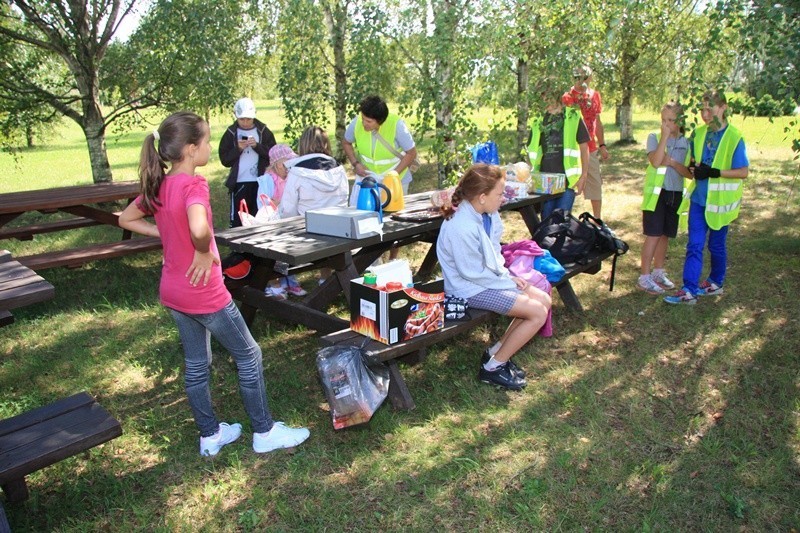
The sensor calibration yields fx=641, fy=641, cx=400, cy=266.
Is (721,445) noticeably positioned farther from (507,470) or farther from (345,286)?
(345,286)

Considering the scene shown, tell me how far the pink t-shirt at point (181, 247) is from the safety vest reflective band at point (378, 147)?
9.65ft

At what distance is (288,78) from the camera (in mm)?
7246

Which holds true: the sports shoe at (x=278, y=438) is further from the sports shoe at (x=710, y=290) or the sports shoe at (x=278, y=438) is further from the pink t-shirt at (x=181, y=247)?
the sports shoe at (x=710, y=290)

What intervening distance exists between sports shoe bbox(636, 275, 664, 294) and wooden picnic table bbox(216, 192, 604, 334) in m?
0.71

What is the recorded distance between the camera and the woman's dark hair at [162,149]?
9.48 ft

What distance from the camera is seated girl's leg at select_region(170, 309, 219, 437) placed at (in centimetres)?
317

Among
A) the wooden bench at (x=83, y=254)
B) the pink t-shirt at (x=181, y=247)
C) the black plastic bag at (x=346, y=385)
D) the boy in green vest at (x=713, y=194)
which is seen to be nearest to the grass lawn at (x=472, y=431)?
the black plastic bag at (x=346, y=385)

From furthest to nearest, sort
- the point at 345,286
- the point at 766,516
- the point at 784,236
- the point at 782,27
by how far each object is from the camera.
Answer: the point at 784,236 → the point at 345,286 → the point at 782,27 → the point at 766,516

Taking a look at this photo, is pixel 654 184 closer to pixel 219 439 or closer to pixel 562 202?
pixel 562 202

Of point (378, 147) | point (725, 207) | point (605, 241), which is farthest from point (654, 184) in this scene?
point (378, 147)

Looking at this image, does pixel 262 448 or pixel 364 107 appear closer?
pixel 262 448

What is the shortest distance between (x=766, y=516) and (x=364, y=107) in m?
4.14

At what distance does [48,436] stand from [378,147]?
12.5 feet

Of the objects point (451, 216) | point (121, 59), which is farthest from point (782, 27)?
point (121, 59)
